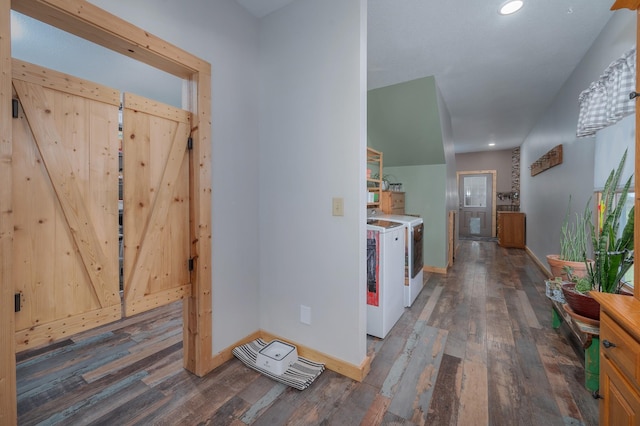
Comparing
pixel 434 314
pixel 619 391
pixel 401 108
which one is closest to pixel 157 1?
pixel 619 391

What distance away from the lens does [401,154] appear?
459 cm

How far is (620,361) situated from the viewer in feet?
3.30

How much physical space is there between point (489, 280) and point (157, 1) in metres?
4.82

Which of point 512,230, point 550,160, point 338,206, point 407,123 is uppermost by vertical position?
point 407,123

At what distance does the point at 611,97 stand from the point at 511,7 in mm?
1014

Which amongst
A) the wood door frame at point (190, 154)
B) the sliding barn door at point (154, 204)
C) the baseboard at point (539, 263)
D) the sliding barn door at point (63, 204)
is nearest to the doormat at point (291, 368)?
the wood door frame at point (190, 154)

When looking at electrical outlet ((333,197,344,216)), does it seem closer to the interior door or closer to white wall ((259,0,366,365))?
white wall ((259,0,366,365))

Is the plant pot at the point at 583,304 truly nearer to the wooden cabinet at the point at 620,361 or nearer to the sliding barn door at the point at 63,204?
the wooden cabinet at the point at 620,361

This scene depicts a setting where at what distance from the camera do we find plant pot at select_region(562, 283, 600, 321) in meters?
1.61

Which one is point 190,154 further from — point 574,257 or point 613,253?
point 574,257

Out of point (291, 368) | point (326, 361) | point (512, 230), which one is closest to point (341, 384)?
point (326, 361)

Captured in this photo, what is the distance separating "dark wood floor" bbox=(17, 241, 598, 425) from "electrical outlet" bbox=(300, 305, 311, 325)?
0.37 metres

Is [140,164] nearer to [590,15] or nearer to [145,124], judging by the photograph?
[145,124]

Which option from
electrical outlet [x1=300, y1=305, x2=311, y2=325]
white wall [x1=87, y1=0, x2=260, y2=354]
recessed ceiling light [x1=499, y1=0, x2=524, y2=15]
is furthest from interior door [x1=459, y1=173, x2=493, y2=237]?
white wall [x1=87, y1=0, x2=260, y2=354]
